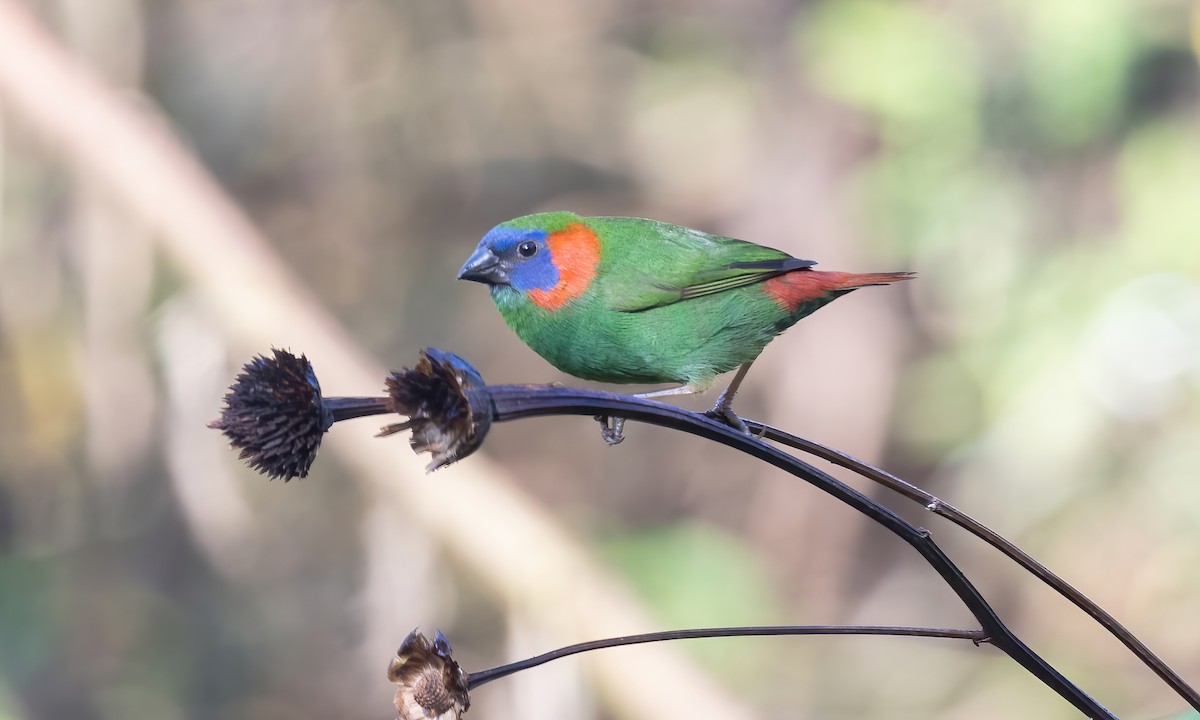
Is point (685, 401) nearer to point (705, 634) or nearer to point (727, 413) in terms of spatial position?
point (727, 413)

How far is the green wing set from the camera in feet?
9.16

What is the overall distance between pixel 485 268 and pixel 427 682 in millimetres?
1399

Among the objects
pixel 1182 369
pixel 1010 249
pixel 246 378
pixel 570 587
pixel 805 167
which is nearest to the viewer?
pixel 246 378

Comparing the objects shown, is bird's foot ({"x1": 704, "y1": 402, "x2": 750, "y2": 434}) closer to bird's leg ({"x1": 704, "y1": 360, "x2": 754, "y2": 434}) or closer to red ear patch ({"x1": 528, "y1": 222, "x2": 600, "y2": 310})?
bird's leg ({"x1": 704, "y1": 360, "x2": 754, "y2": 434})

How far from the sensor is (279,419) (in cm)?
148

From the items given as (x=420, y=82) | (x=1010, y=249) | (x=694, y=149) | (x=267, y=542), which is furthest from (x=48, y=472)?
(x=1010, y=249)

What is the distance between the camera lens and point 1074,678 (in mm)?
7027

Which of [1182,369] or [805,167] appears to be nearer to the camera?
[1182,369]

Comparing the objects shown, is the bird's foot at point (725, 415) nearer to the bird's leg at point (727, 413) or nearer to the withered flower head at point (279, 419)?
the bird's leg at point (727, 413)

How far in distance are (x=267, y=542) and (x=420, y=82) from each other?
3.97m

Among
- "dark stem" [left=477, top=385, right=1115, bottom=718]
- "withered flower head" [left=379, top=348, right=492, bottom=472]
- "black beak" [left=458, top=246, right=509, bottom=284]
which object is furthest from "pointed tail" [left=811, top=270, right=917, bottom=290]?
"withered flower head" [left=379, top=348, right=492, bottom=472]

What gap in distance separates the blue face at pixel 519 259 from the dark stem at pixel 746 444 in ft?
4.24

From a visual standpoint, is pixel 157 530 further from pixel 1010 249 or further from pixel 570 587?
pixel 1010 249

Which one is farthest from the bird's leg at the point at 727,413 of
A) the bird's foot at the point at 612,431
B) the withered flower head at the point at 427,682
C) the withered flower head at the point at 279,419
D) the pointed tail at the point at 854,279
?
the withered flower head at the point at 279,419
